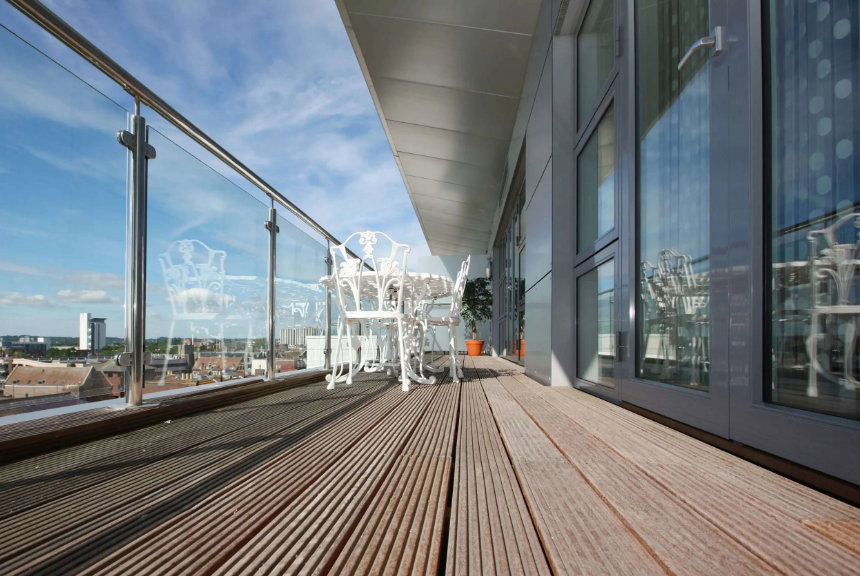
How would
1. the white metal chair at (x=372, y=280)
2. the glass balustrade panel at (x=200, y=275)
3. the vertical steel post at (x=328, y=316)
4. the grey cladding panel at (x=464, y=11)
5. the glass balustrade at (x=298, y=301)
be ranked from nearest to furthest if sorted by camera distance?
the glass balustrade panel at (x=200, y=275) → the white metal chair at (x=372, y=280) → the glass balustrade at (x=298, y=301) → the grey cladding panel at (x=464, y=11) → the vertical steel post at (x=328, y=316)

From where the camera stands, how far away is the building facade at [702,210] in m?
0.81

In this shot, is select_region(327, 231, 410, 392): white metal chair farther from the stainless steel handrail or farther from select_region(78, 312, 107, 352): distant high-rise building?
select_region(78, 312, 107, 352): distant high-rise building

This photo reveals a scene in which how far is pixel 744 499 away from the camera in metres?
0.72

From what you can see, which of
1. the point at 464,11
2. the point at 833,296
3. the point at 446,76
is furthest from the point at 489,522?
the point at 446,76

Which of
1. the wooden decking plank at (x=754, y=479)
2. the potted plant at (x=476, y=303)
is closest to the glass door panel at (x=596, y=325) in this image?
the wooden decking plank at (x=754, y=479)

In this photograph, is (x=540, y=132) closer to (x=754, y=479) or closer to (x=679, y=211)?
(x=679, y=211)

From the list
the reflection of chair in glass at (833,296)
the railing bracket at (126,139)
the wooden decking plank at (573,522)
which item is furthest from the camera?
the railing bracket at (126,139)

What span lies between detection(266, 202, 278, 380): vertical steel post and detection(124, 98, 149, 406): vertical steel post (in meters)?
1.04

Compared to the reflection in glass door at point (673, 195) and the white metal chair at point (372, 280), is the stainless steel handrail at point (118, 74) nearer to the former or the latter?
the white metal chair at point (372, 280)

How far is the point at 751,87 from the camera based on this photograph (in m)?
0.99

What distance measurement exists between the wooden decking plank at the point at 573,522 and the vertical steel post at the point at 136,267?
126cm

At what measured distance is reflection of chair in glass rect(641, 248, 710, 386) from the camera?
1221 millimetres

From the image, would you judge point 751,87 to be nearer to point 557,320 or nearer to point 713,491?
point 713,491

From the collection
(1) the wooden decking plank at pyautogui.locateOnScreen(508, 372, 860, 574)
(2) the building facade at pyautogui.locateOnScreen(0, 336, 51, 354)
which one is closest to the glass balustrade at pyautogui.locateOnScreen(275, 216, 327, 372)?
(2) the building facade at pyautogui.locateOnScreen(0, 336, 51, 354)
